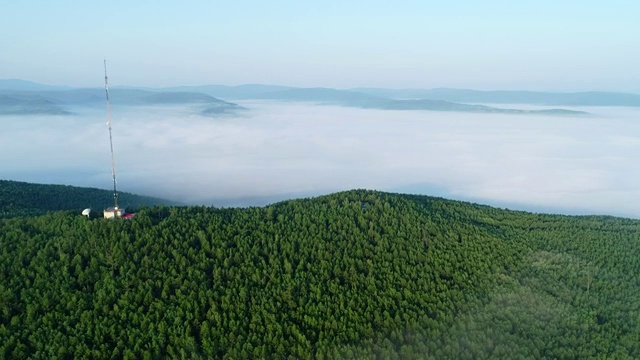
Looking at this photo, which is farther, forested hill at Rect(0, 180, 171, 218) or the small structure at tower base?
forested hill at Rect(0, 180, 171, 218)

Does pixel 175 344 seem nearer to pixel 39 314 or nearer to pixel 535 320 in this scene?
pixel 39 314

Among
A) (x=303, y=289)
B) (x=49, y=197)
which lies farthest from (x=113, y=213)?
(x=49, y=197)

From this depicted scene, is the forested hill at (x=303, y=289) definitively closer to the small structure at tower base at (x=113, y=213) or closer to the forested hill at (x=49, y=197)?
the small structure at tower base at (x=113, y=213)

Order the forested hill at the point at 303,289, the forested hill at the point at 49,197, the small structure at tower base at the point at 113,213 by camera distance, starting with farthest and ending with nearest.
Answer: the forested hill at the point at 49,197
the small structure at tower base at the point at 113,213
the forested hill at the point at 303,289

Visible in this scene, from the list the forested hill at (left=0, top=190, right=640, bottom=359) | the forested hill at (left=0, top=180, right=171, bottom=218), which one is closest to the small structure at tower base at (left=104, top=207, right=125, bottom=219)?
the forested hill at (left=0, top=190, right=640, bottom=359)

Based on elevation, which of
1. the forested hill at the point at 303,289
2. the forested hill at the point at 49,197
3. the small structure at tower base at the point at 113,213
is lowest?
the forested hill at the point at 303,289

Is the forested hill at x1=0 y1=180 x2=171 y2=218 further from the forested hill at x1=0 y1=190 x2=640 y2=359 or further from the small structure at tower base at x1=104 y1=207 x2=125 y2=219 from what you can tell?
the forested hill at x1=0 y1=190 x2=640 y2=359

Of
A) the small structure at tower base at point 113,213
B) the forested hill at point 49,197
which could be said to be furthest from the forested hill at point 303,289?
the forested hill at point 49,197

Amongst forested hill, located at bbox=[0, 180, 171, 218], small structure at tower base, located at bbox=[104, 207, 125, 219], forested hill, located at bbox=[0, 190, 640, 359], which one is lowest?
forested hill, located at bbox=[0, 190, 640, 359]

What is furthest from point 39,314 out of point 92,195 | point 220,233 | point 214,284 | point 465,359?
point 92,195

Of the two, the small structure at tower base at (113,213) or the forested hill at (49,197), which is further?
the forested hill at (49,197)
